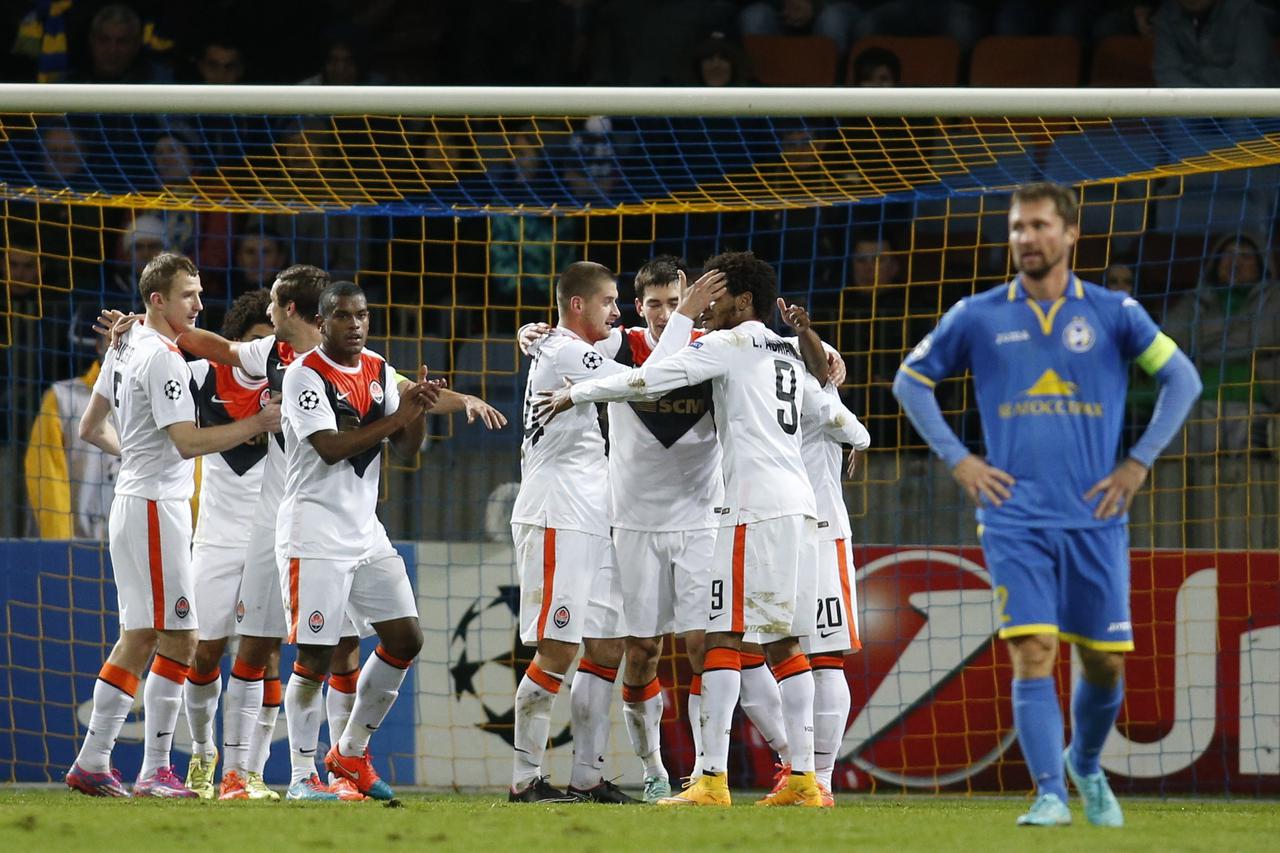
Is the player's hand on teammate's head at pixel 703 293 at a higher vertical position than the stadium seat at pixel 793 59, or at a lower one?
lower

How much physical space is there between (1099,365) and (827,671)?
271cm

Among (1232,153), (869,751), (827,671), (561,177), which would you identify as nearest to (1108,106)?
(1232,153)

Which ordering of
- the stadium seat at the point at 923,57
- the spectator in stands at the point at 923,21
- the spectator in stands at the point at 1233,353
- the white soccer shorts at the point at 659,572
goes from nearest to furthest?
the white soccer shorts at the point at 659,572, the spectator in stands at the point at 1233,353, the stadium seat at the point at 923,57, the spectator in stands at the point at 923,21

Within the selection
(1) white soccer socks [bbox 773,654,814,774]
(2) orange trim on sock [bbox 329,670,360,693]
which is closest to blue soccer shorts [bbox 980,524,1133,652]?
(1) white soccer socks [bbox 773,654,814,774]

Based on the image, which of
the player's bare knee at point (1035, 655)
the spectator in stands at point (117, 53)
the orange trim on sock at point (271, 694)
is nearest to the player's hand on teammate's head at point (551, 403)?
the orange trim on sock at point (271, 694)

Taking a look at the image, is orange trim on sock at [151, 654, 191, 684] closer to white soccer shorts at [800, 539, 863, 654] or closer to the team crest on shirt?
white soccer shorts at [800, 539, 863, 654]

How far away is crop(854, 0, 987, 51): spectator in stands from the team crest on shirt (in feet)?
29.1

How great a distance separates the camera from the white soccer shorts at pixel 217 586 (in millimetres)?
8352

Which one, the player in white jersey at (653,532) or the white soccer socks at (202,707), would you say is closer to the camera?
the player in white jersey at (653,532)

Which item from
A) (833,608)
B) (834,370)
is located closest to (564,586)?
(833,608)

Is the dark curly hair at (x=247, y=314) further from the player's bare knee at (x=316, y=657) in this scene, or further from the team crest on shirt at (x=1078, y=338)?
the team crest on shirt at (x=1078, y=338)

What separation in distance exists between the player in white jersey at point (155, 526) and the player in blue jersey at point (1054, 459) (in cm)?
344

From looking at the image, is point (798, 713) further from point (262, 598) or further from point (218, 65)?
point (218, 65)

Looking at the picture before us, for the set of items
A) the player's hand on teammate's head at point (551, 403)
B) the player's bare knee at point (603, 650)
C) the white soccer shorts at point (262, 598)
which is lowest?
the player's bare knee at point (603, 650)
